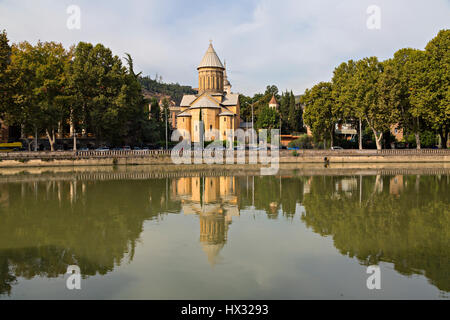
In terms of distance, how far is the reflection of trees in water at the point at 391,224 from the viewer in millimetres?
9938

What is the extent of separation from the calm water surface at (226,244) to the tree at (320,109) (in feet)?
105

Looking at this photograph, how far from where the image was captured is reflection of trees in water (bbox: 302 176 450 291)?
9938 millimetres

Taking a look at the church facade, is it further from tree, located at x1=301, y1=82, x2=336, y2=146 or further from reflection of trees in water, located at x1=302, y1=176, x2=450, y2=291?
reflection of trees in water, located at x1=302, y1=176, x2=450, y2=291

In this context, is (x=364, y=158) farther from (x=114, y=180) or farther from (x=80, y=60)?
(x=80, y=60)

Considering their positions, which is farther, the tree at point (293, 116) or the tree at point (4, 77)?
the tree at point (293, 116)

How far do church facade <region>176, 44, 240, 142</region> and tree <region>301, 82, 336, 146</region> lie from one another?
1360 centimetres

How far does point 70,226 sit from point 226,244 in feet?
21.9

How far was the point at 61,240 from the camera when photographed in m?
12.1

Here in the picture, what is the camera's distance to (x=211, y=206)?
717 inches

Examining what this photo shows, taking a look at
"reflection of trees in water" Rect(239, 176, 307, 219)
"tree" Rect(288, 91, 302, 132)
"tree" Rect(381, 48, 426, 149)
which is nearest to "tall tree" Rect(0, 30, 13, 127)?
"reflection of trees in water" Rect(239, 176, 307, 219)

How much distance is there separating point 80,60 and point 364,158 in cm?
3873

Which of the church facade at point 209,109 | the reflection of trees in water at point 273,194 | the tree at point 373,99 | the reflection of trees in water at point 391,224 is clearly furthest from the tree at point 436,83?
the church facade at point 209,109

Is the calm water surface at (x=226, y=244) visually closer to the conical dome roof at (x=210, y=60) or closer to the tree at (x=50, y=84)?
the tree at (x=50, y=84)

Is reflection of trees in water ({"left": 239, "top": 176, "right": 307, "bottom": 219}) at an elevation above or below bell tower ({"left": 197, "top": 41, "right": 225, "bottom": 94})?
below
